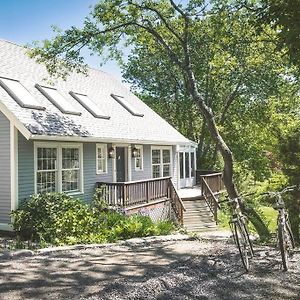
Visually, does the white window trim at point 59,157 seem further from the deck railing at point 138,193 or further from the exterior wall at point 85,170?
the deck railing at point 138,193

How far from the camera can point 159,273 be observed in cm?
606

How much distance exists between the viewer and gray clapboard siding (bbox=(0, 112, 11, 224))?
11.5m

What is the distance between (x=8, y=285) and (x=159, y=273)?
7.23 ft

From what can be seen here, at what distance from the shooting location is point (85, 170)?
46.8 feet

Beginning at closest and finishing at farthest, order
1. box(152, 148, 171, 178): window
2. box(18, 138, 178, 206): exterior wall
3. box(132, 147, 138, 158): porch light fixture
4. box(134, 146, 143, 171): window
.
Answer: box(18, 138, 178, 206): exterior wall < box(132, 147, 138, 158): porch light fixture < box(134, 146, 143, 171): window < box(152, 148, 171, 178): window

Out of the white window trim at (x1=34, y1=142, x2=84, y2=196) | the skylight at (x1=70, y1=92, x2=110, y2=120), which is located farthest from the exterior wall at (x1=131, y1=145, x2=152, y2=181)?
the white window trim at (x1=34, y1=142, x2=84, y2=196)

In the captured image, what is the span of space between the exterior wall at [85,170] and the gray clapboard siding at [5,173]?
0.33 metres

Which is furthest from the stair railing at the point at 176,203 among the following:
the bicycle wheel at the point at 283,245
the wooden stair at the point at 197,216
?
the bicycle wheel at the point at 283,245

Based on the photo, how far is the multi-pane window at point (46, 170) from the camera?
40.5 feet

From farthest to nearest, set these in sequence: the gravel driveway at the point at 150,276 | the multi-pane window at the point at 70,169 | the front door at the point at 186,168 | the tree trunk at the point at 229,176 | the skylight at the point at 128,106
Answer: the front door at the point at 186,168 < the skylight at the point at 128,106 < the multi-pane window at the point at 70,169 < the tree trunk at the point at 229,176 < the gravel driveway at the point at 150,276

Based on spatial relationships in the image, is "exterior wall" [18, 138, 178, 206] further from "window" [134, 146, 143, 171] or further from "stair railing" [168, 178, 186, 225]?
"stair railing" [168, 178, 186, 225]

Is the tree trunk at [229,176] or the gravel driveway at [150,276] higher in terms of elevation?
the tree trunk at [229,176]

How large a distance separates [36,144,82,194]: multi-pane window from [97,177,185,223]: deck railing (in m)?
1.10

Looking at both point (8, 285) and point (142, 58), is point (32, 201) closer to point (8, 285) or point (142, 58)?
point (8, 285)
